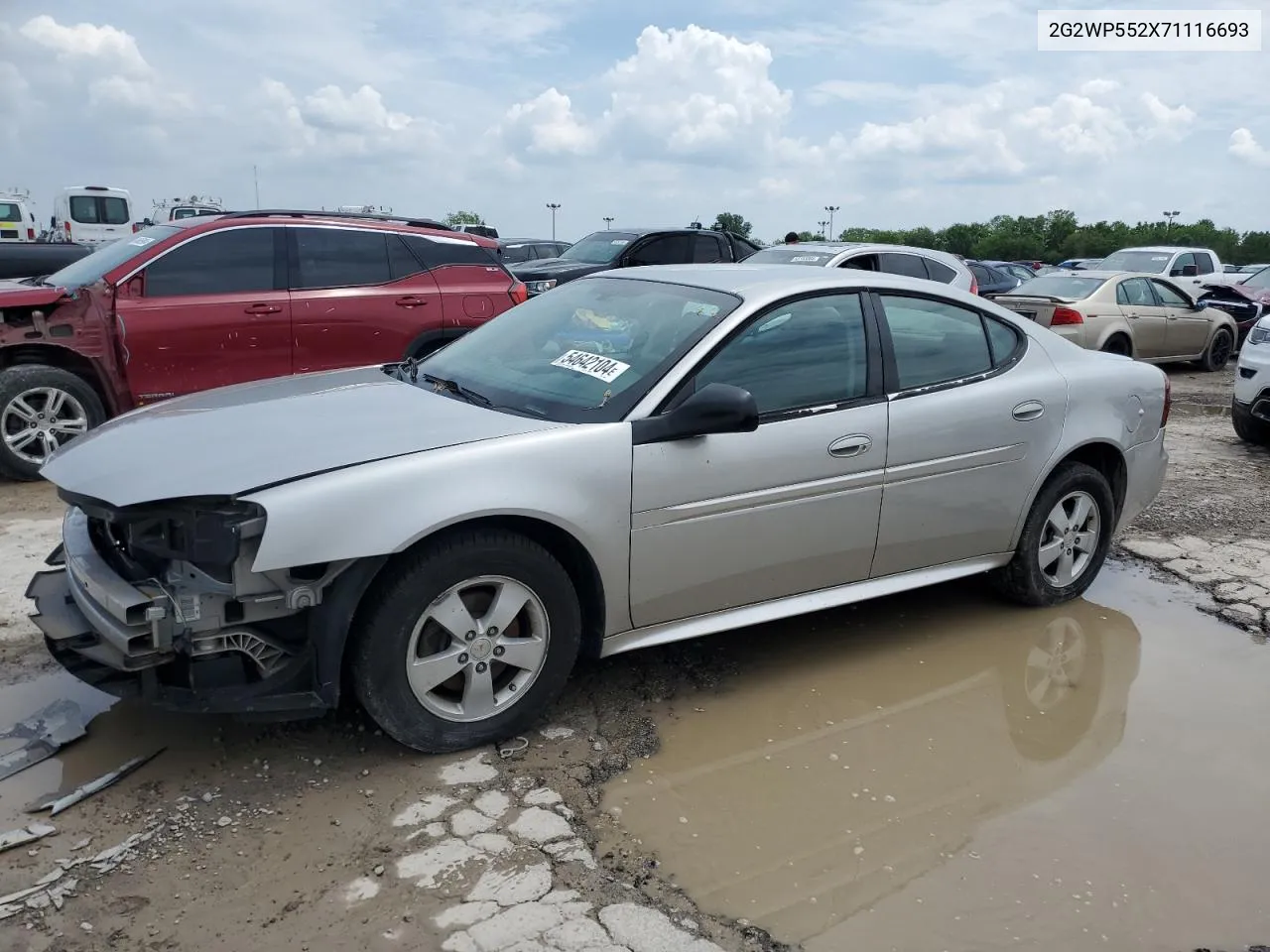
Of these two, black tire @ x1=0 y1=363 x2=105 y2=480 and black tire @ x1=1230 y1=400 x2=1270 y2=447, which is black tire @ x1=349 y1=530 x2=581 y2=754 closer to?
black tire @ x1=0 y1=363 x2=105 y2=480

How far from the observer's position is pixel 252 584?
3074 mm

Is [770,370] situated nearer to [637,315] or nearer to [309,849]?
[637,315]

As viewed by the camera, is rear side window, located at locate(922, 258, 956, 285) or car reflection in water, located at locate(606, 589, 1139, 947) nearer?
car reflection in water, located at locate(606, 589, 1139, 947)

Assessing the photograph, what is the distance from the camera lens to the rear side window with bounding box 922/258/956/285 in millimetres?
10750

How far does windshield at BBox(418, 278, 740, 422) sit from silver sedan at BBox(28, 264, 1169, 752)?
0.02 m

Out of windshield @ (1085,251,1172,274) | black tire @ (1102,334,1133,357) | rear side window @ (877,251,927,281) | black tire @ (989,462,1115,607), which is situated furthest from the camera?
windshield @ (1085,251,1172,274)

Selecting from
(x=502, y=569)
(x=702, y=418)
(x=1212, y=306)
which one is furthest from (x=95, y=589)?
(x=1212, y=306)

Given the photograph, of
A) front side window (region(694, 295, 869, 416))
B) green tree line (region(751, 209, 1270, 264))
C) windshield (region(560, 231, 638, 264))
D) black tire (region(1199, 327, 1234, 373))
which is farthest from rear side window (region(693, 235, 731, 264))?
green tree line (region(751, 209, 1270, 264))

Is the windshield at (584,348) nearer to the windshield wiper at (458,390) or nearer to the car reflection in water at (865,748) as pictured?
the windshield wiper at (458,390)

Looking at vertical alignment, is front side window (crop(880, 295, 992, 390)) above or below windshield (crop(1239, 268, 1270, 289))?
below

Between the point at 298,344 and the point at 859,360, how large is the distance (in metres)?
4.58

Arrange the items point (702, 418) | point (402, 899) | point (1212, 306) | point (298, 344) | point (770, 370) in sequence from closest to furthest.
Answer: point (402, 899) < point (702, 418) < point (770, 370) < point (298, 344) < point (1212, 306)

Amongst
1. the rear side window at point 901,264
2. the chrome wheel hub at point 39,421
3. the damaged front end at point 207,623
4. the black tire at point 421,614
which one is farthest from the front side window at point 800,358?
the rear side window at point 901,264

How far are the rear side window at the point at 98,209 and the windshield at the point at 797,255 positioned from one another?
61.2 ft
